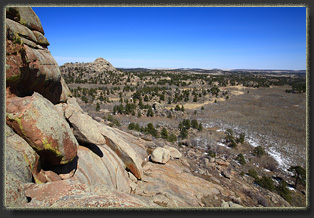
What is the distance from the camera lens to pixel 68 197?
363 centimetres

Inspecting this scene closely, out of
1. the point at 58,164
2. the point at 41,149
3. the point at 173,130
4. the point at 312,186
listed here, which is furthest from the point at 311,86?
the point at 173,130

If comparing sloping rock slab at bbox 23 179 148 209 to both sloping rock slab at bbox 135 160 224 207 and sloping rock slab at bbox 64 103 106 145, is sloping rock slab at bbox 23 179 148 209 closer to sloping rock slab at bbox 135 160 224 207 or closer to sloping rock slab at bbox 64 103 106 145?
sloping rock slab at bbox 64 103 106 145

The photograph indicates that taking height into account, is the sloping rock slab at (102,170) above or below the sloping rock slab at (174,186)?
above

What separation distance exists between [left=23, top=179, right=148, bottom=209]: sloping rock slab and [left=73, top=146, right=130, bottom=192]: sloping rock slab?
2.28m

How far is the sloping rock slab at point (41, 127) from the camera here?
4262 mm

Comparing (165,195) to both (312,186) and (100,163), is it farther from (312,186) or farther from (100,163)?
(312,186)

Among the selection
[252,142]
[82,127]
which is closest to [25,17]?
[82,127]

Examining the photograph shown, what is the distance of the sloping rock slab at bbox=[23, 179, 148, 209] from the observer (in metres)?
3.37

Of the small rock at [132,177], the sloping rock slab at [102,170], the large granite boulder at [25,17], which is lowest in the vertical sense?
the small rock at [132,177]

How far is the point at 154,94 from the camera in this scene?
126ft

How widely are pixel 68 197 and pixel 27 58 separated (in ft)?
13.0

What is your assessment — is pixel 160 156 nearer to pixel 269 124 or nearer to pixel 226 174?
pixel 226 174

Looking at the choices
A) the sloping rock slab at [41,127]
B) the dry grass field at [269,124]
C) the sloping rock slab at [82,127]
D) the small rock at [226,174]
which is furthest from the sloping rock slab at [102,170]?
the dry grass field at [269,124]

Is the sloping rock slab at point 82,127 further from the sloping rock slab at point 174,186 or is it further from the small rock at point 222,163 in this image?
the small rock at point 222,163
